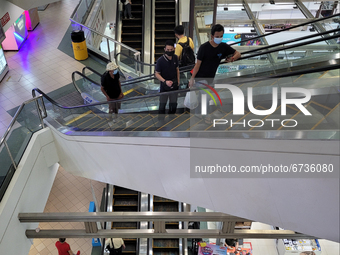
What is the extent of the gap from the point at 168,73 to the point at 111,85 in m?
1.42

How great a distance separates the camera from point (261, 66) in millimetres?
5430

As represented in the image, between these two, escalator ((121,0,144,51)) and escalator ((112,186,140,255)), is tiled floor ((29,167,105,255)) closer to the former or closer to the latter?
escalator ((112,186,140,255))

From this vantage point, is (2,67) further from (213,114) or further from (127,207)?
(213,114)

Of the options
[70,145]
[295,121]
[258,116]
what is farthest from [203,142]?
[70,145]

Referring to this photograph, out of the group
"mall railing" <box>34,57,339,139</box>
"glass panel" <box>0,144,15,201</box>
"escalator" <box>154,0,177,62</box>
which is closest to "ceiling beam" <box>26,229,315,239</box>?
"glass panel" <box>0,144,15,201</box>

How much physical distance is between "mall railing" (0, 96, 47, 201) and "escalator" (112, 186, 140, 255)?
4.12 m

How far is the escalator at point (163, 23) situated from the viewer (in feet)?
39.1

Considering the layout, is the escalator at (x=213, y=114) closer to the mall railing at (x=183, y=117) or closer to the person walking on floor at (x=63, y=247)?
the mall railing at (x=183, y=117)

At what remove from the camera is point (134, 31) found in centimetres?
1234

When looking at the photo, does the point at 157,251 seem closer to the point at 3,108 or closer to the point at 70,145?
the point at 70,145

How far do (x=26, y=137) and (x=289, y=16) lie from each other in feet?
50.6

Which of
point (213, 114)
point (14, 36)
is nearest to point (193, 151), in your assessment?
point (213, 114)

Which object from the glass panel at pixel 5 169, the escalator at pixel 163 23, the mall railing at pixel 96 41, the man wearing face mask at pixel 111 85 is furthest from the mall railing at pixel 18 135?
the escalator at pixel 163 23

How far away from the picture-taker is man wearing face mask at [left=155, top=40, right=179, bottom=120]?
4926 millimetres
